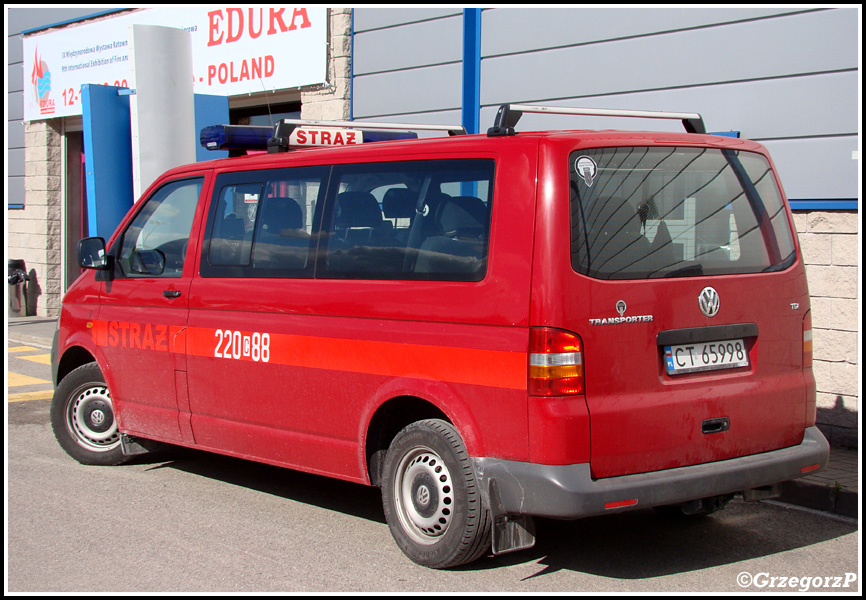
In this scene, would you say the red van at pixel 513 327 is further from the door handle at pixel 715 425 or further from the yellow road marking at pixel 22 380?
the yellow road marking at pixel 22 380

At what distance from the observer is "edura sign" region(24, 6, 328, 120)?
1212 centimetres

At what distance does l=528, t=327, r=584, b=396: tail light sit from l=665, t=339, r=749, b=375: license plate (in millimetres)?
497

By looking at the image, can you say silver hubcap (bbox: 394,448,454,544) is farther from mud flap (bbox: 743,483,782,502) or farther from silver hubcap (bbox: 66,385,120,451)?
silver hubcap (bbox: 66,385,120,451)

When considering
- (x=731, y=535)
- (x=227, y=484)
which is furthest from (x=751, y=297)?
(x=227, y=484)

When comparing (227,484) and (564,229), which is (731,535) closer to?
(564,229)

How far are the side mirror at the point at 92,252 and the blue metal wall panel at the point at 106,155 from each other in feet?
10.6

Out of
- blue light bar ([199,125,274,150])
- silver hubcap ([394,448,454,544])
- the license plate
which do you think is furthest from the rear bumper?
blue light bar ([199,125,274,150])

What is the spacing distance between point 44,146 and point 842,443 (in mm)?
14776

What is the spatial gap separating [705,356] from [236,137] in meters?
3.42

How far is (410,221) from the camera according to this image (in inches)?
181

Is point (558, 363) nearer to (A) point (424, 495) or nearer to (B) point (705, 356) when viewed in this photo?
(B) point (705, 356)

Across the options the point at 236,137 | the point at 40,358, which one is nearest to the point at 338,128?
the point at 236,137

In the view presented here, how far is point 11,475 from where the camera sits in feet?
20.5

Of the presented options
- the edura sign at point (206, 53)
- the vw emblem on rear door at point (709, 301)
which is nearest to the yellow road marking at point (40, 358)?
the edura sign at point (206, 53)
